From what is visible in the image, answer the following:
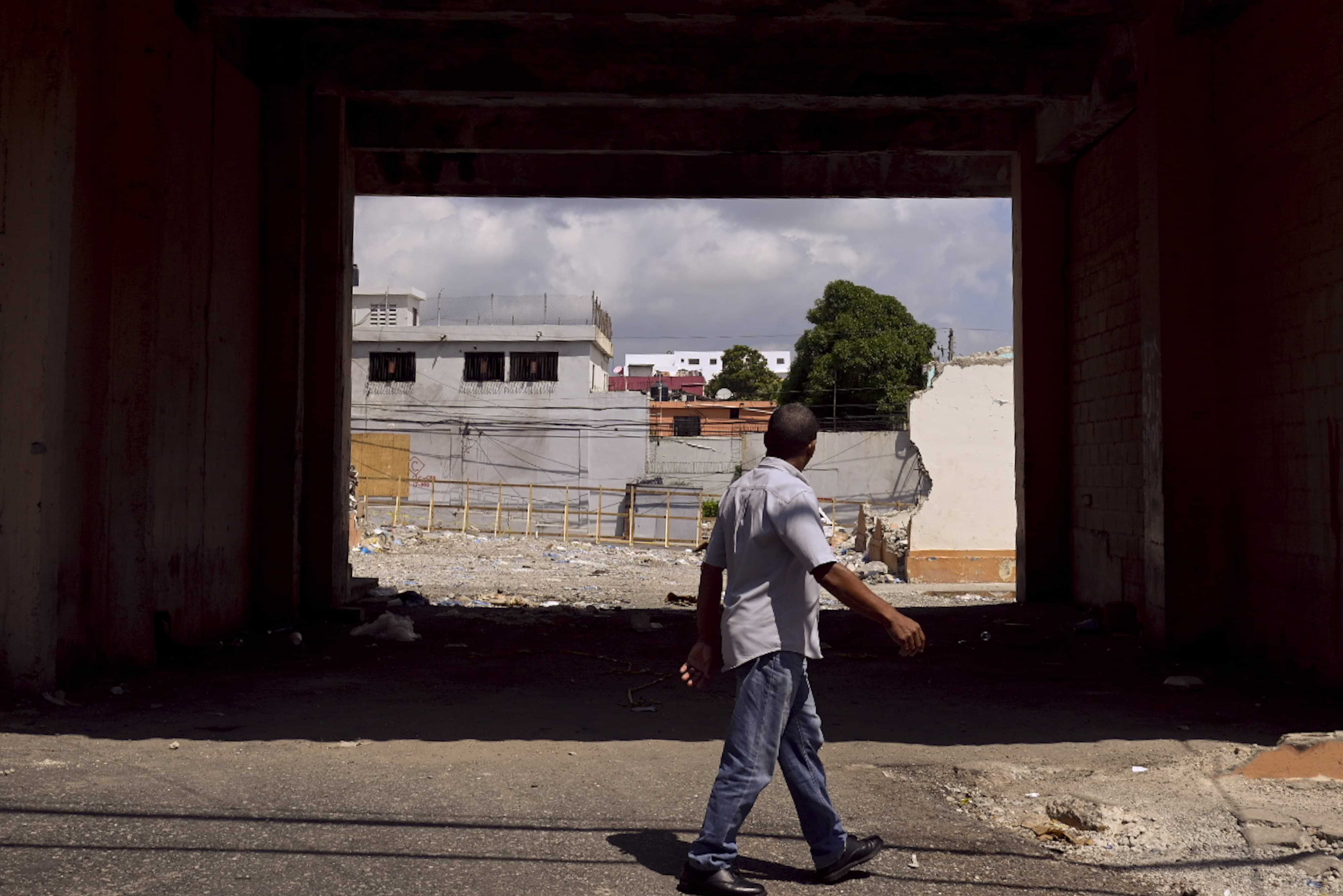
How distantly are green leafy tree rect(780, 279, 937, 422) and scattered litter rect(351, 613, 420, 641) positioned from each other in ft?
101

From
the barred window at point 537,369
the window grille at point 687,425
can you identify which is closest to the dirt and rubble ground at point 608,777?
the barred window at point 537,369

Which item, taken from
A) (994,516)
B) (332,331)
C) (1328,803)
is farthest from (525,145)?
(994,516)

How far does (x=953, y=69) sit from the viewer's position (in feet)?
33.2

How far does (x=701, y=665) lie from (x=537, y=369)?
38.6 metres

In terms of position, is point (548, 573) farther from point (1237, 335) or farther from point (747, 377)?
point (747, 377)

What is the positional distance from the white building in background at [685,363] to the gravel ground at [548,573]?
91.5 m

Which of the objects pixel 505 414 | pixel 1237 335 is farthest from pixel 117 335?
pixel 505 414

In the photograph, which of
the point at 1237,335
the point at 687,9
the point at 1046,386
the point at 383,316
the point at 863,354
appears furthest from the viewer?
the point at 383,316

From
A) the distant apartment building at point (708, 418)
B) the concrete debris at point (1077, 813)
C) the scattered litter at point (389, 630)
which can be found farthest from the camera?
the distant apartment building at point (708, 418)

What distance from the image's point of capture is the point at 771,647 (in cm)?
369

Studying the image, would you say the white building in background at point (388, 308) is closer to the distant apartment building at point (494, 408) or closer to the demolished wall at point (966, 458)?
the distant apartment building at point (494, 408)

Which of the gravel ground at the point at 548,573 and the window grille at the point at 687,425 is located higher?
the window grille at the point at 687,425

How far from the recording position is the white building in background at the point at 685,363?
424 ft

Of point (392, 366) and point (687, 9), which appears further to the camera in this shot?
point (392, 366)
